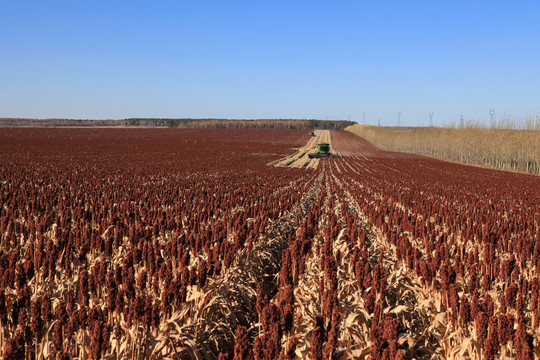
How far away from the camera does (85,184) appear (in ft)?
57.1

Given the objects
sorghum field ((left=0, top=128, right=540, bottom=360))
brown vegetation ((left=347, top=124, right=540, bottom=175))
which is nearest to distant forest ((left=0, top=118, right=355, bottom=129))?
brown vegetation ((left=347, top=124, right=540, bottom=175))

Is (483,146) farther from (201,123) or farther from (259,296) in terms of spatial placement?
(201,123)

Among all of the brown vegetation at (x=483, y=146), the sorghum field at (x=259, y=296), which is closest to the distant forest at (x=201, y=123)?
the brown vegetation at (x=483, y=146)

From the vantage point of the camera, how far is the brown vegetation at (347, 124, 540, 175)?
40.2 metres

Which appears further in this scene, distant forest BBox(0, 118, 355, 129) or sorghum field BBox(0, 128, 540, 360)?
distant forest BBox(0, 118, 355, 129)

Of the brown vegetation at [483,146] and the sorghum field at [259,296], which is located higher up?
the brown vegetation at [483,146]

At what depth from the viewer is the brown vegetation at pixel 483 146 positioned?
4016cm

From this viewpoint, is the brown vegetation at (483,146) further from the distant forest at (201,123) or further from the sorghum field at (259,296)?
the distant forest at (201,123)

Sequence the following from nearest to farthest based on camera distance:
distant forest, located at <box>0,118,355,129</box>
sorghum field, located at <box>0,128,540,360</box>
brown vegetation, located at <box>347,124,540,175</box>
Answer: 1. sorghum field, located at <box>0,128,540,360</box>
2. brown vegetation, located at <box>347,124,540,175</box>
3. distant forest, located at <box>0,118,355,129</box>

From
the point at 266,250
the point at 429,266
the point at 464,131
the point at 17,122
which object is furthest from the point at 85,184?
the point at 17,122

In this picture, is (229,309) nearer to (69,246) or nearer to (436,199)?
(69,246)

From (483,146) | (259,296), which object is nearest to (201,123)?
(483,146)

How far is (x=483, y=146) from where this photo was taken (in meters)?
46.2

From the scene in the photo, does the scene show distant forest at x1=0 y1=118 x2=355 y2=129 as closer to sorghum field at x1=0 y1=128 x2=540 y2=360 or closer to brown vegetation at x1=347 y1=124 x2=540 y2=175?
brown vegetation at x1=347 y1=124 x2=540 y2=175
